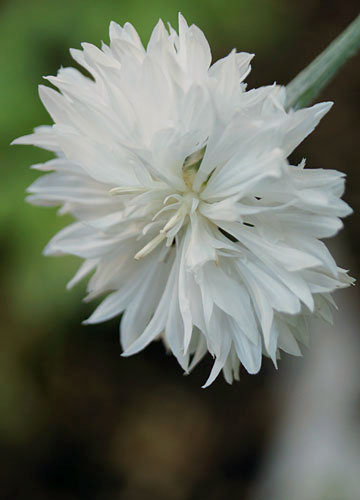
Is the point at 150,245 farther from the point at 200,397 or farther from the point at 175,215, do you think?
the point at 200,397

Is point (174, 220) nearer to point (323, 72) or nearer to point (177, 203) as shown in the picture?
point (177, 203)

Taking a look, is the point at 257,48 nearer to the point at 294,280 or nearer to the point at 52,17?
the point at 52,17

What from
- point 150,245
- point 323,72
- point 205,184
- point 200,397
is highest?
point 323,72

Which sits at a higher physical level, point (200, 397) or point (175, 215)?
point (175, 215)

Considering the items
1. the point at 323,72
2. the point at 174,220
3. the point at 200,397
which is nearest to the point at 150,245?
→ the point at 174,220

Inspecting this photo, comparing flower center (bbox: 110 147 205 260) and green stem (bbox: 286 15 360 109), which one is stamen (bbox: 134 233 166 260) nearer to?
flower center (bbox: 110 147 205 260)

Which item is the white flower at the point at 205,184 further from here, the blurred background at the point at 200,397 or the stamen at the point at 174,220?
the blurred background at the point at 200,397

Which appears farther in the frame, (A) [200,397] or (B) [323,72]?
(A) [200,397]

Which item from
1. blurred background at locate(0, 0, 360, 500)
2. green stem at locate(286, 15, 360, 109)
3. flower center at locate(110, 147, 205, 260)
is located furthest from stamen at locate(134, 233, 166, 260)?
blurred background at locate(0, 0, 360, 500)
